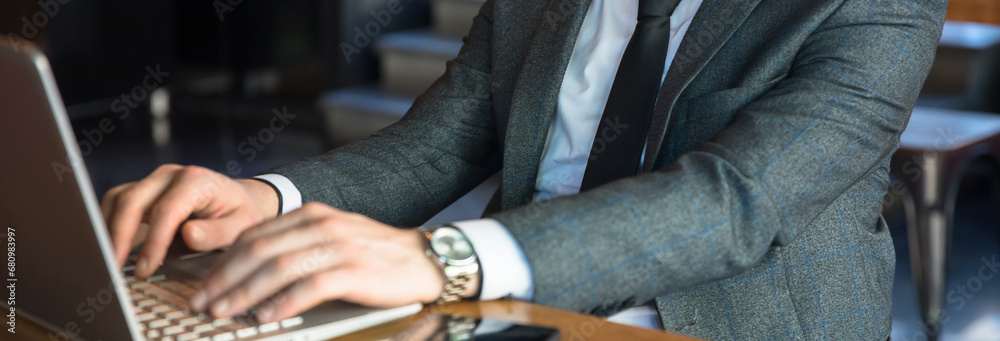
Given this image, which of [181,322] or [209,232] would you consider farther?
[209,232]

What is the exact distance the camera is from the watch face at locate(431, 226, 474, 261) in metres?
0.70

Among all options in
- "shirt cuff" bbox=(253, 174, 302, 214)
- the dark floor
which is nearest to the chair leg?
the dark floor

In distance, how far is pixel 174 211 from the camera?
2.56ft

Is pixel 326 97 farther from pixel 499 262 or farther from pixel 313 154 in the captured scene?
pixel 499 262

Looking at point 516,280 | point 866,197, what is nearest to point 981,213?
point 866,197

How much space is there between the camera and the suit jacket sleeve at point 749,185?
0.73 metres

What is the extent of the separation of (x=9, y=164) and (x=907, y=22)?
2.71 feet

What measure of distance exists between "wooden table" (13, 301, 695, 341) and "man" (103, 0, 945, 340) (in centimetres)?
2

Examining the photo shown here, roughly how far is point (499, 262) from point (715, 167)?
8.8 inches

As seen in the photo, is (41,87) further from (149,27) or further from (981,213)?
(149,27)

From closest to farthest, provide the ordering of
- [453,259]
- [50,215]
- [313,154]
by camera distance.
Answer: [50,215], [453,259], [313,154]

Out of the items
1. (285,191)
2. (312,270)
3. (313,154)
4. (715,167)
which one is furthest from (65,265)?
(313,154)

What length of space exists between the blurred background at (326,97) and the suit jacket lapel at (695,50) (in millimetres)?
392

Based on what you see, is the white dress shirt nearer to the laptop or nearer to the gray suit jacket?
the gray suit jacket
